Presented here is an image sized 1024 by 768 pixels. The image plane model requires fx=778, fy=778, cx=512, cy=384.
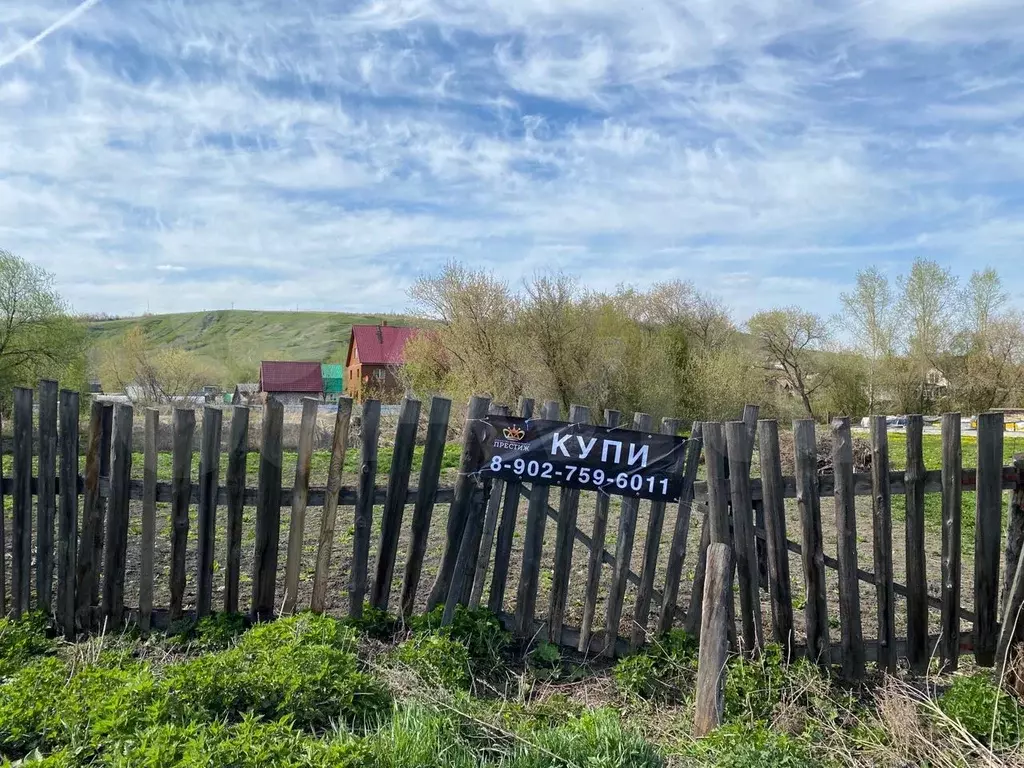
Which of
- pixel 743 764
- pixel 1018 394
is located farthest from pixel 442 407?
pixel 1018 394

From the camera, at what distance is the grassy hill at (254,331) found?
5950 inches

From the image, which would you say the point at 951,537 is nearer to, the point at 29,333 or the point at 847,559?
the point at 847,559

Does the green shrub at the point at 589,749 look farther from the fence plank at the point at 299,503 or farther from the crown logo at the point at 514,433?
the fence plank at the point at 299,503

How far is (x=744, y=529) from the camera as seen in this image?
5008 millimetres

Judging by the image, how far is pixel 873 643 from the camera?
507 cm

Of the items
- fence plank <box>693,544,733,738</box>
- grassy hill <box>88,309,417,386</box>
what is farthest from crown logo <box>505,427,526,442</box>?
grassy hill <box>88,309,417,386</box>

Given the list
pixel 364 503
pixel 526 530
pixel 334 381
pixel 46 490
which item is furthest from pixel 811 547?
pixel 334 381

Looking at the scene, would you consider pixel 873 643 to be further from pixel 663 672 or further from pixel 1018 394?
pixel 1018 394

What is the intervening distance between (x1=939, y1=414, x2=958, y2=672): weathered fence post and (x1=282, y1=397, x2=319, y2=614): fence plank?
4206 millimetres

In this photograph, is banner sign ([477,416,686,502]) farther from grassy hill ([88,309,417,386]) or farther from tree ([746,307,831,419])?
grassy hill ([88,309,417,386])

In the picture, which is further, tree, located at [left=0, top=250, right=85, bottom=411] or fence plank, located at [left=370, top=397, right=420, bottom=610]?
tree, located at [left=0, top=250, right=85, bottom=411]

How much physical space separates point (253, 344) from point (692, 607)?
553 ft

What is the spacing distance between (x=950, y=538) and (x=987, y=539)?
0.27 metres

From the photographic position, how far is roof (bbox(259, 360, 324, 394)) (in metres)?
79.7
